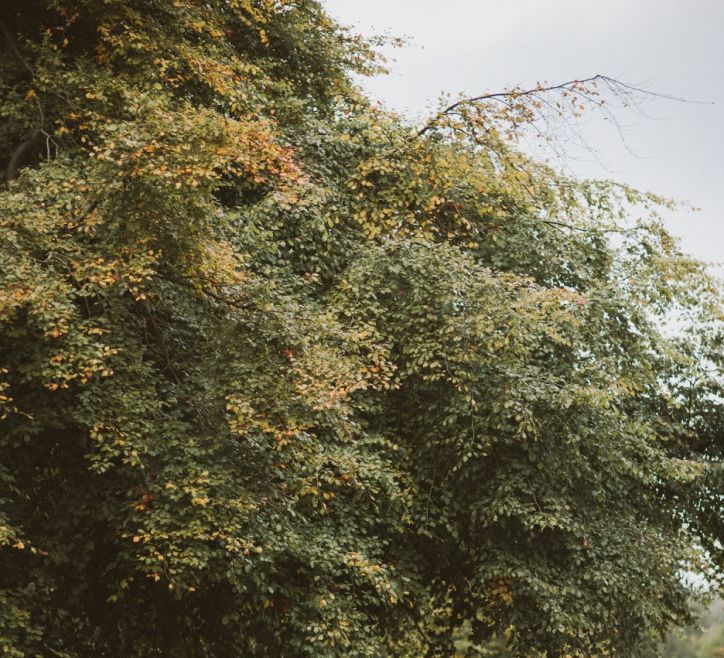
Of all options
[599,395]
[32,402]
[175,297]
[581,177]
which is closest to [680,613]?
[599,395]

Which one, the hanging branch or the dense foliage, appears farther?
the hanging branch

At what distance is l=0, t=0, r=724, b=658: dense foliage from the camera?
8.49 m

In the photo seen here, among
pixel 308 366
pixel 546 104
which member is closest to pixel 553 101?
pixel 546 104

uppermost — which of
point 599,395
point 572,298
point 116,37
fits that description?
point 116,37

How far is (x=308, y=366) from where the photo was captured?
8.87 m

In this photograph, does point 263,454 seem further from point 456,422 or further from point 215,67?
point 215,67

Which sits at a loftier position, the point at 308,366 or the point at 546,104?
the point at 546,104

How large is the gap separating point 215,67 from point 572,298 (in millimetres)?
5052

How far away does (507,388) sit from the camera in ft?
34.6

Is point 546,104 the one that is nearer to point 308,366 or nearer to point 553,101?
point 553,101

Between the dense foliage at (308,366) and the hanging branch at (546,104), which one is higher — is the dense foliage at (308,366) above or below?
below

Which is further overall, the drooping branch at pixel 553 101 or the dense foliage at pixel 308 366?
the drooping branch at pixel 553 101

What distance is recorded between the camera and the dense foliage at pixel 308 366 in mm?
8492

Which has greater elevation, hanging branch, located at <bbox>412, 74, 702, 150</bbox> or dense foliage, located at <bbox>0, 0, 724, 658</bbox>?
hanging branch, located at <bbox>412, 74, 702, 150</bbox>
